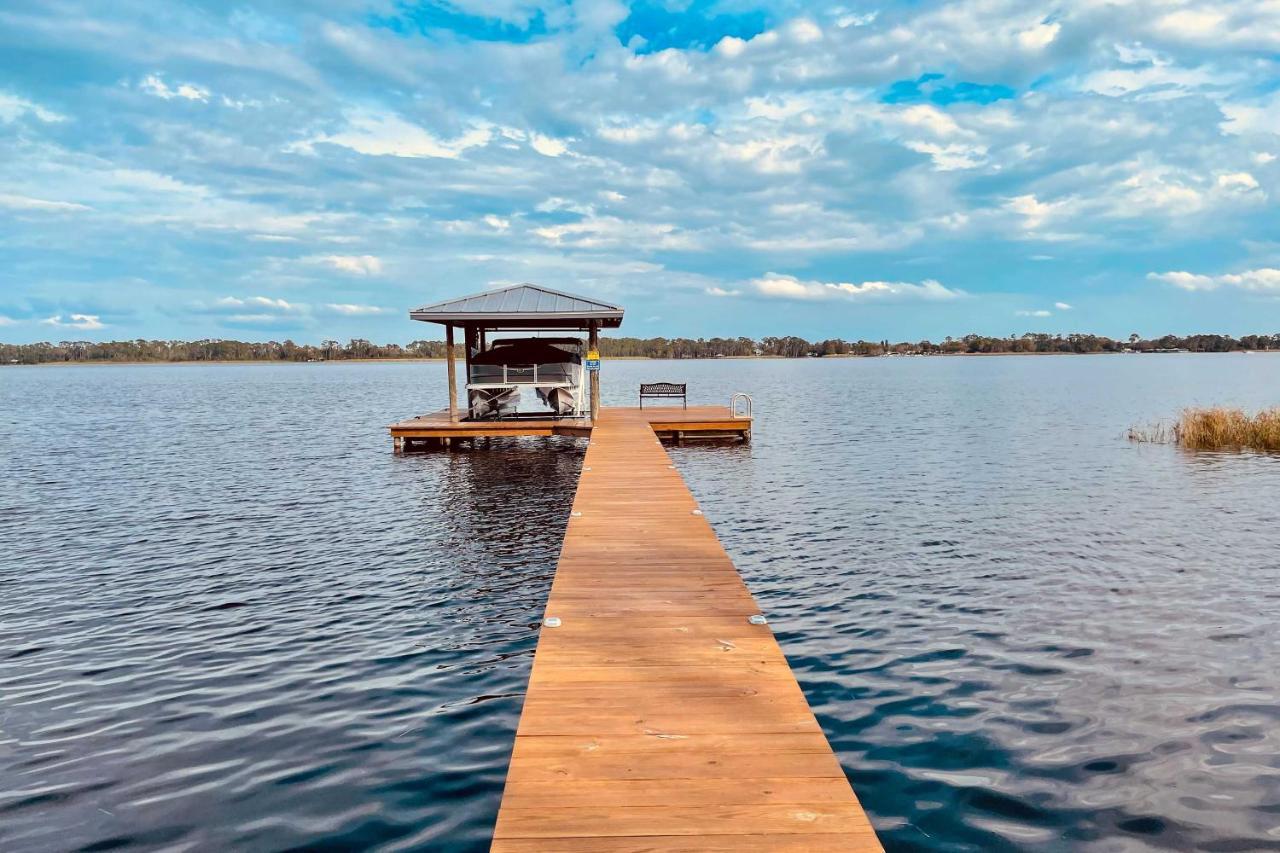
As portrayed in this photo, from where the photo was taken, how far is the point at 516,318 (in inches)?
888

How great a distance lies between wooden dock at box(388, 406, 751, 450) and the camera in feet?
77.5

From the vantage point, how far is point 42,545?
13.2 m

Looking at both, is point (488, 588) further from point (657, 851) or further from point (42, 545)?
point (42, 545)

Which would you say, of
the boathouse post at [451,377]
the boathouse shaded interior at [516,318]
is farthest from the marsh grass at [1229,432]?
the boathouse post at [451,377]

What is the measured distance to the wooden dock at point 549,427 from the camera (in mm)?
23609

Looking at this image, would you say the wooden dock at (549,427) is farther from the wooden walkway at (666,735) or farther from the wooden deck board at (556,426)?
the wooden walkway at (666,735)

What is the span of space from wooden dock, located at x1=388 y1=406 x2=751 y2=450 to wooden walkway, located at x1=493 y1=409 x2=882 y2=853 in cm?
1556

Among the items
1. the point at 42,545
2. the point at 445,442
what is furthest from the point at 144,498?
the point at 445,442

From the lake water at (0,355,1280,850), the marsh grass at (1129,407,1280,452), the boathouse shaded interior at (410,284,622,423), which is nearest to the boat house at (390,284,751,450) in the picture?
the boathouse shaded interior at (410,284,622,423)

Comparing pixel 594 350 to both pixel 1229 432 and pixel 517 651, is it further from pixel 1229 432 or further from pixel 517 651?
pixel 1229 432

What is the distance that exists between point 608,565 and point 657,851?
513 cm

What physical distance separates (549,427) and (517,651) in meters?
15.8

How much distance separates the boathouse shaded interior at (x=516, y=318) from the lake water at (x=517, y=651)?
542cm

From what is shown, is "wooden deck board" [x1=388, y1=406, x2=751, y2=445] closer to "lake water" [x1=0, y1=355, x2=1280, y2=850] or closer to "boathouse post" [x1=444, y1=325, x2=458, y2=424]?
"boathouse post" [x1=444, y1=325, x2=458, y2=424]
